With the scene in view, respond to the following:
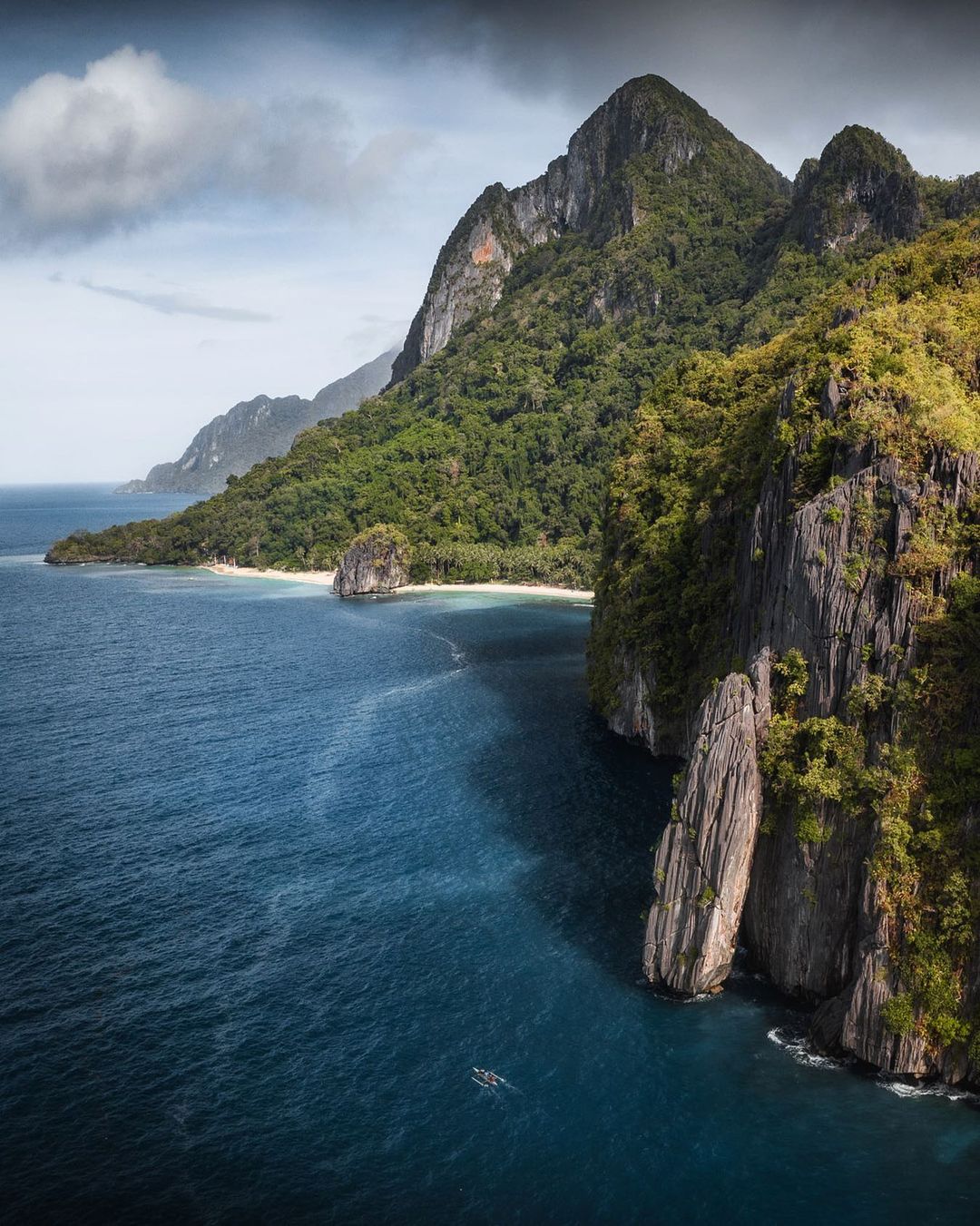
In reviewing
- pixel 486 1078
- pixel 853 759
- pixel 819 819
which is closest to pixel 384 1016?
pixel 486 1078

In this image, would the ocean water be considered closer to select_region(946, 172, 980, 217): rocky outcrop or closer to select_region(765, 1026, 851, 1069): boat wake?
select_region(765, 1026, 851, 1069): boat wake

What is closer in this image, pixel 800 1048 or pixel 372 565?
pixel 800 1048

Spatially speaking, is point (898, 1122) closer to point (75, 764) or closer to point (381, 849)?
point (381, 849)

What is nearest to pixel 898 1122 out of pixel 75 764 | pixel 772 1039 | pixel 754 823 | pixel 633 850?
pixel 772 1039

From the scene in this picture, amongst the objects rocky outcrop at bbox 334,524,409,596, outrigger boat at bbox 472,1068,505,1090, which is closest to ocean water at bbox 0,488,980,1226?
outrigger boat at bbox 472,1068,505,1090

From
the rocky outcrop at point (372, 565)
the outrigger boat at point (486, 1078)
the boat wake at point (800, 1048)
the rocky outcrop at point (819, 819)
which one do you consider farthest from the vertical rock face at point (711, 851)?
the rocky outcrop at point (372, 565)

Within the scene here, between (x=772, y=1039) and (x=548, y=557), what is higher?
(x=548, y=557)

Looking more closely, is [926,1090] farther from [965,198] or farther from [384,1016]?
[965,198]
